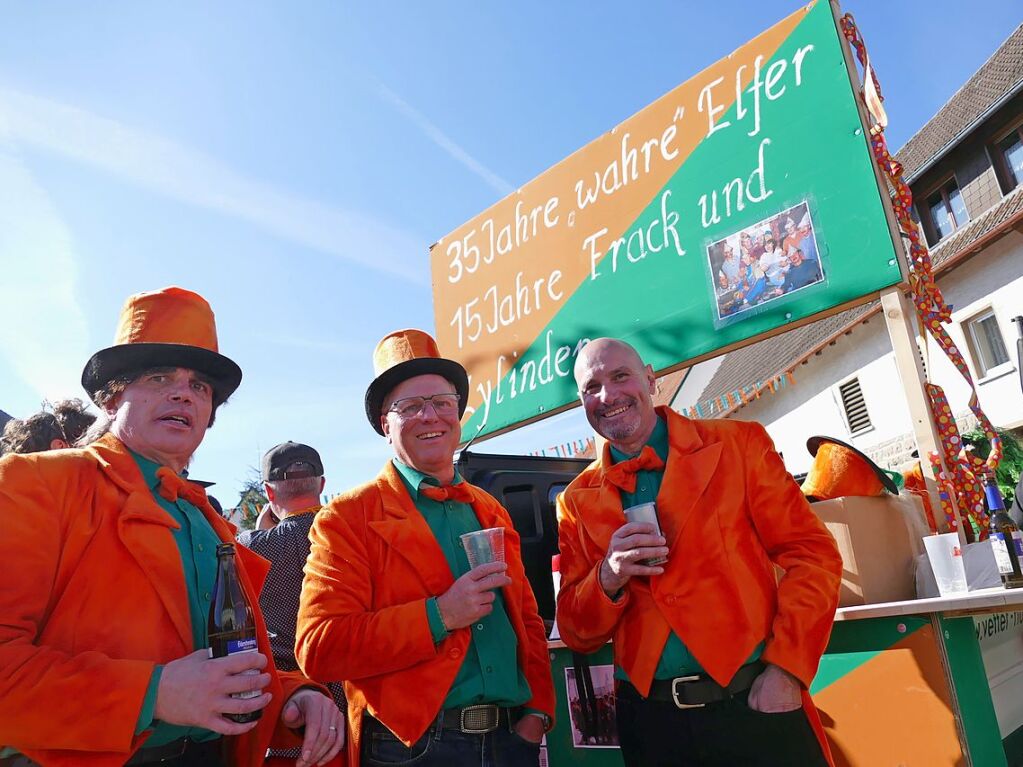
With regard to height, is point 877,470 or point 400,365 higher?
point 400,365

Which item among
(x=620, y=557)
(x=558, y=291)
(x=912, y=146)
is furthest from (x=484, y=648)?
(x=912, y=146)

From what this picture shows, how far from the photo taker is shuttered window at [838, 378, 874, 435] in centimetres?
1512

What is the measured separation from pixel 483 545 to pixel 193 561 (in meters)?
0.78

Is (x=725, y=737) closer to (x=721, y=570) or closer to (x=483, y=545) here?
(x=721, y=570)

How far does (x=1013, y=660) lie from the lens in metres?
2.83

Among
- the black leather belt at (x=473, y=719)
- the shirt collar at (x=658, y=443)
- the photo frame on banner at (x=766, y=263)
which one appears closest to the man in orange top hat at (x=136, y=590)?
the black leather belt at (x=473, y=719)

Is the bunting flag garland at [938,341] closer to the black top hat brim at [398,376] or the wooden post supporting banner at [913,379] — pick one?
the wooden post supporting banner at [913,379]

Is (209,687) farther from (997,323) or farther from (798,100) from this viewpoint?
(997,323)

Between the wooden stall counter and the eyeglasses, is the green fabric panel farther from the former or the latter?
the eyeglasses

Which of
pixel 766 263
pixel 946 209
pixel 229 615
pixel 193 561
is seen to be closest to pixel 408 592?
pixel 229 615

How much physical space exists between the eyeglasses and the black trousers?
3.77 ft

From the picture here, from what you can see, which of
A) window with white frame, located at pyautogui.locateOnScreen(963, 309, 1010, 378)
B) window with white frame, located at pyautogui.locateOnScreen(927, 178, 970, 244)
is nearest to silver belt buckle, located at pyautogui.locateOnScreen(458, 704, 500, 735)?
window with white frame, located at pyautogui.locateOnScreen(963, 309, 1010, 378)

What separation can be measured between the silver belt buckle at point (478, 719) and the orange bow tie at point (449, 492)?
0.65 meters

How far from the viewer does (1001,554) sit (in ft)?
7.68
